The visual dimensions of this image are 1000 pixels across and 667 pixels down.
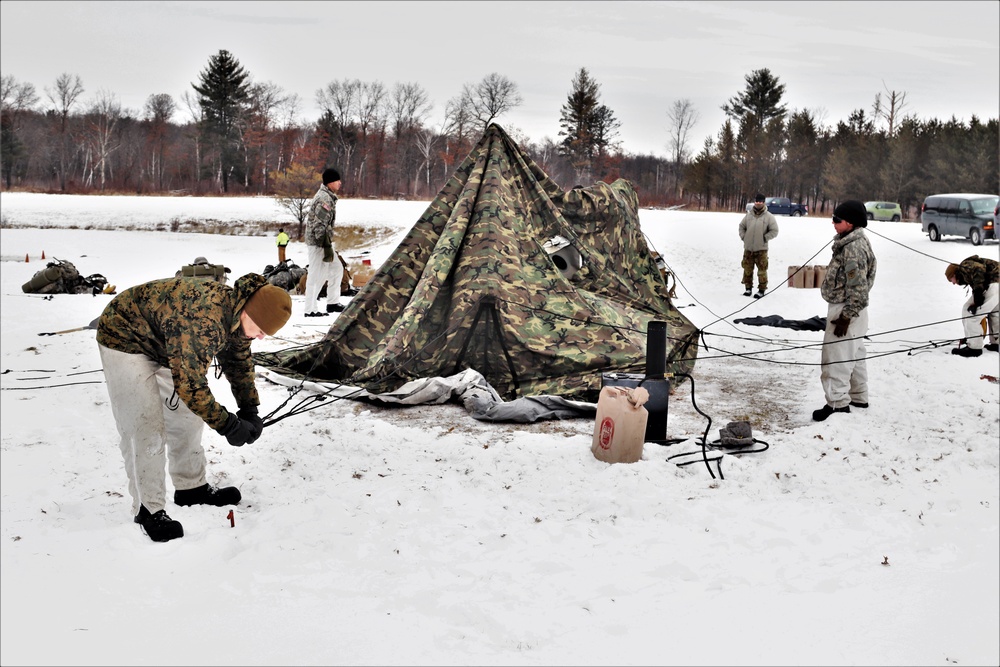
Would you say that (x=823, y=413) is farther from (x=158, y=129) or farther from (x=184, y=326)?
(x=158, y=129)

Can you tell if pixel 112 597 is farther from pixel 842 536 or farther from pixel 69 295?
pixel 69 295

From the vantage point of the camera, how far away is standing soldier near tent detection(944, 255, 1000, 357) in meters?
8.34

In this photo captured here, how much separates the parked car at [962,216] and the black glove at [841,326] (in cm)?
1473

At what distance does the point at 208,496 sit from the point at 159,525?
460 mm

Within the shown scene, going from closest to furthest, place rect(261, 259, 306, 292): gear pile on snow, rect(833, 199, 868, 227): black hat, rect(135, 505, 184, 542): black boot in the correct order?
1. rect(135, 505, 184, 542): black boot
2. rect(833, 199, 868, 227): black hat
3. rect(261, 259, 306, 292): gear pile on snow

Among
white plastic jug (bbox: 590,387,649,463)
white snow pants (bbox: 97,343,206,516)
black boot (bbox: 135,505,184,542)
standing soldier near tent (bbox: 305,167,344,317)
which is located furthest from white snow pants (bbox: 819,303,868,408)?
standing soldier near tent (bbox: 305,167,344,317)

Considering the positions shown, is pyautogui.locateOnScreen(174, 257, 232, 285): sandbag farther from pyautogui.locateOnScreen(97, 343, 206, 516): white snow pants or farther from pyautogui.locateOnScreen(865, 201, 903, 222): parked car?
pyautogui.locateOnScreen(865, 201, 903, 222): parked car

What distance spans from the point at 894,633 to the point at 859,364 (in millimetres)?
3417

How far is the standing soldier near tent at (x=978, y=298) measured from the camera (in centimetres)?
834

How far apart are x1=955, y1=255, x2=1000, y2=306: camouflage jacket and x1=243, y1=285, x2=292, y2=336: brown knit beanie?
23.5 feet

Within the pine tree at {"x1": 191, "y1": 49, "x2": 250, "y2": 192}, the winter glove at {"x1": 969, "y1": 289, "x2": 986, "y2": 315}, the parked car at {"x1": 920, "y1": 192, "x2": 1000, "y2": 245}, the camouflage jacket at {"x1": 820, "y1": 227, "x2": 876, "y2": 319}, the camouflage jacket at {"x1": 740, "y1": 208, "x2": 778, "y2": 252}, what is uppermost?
the pine tree at {"x1": 191, "y1": 49, "x2": 250, "y2": 192}

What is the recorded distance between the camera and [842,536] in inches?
173

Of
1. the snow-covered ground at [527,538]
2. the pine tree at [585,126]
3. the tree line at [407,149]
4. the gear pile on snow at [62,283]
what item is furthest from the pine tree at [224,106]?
the snow-covered ground at [527,538]

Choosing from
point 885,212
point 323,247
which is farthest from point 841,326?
point 885,212
